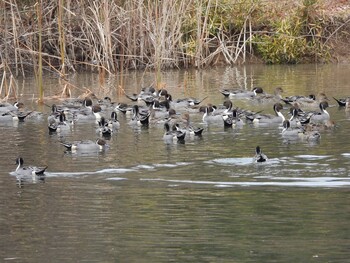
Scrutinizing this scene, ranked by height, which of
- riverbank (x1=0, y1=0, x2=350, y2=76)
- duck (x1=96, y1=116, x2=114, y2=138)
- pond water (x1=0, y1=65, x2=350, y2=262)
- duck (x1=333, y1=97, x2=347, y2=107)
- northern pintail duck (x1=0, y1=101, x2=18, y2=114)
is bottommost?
pond water (x1=0, y1=65, x2=350, y2=262)

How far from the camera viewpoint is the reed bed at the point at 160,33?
30969 millimetres

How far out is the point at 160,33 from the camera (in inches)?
1180

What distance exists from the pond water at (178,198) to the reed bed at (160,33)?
8146mm

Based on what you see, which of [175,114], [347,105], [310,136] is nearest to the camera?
[310,136]

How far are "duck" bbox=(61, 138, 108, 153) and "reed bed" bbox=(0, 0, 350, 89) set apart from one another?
930 centimetres

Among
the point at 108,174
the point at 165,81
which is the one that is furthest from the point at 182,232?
the point at 165,81

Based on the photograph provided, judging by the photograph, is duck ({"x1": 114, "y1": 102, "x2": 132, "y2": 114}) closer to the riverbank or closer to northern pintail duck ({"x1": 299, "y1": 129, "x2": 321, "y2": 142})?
the riverbank

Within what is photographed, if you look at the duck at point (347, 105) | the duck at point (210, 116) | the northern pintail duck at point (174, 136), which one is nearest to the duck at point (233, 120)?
the duck at point (210, 116)

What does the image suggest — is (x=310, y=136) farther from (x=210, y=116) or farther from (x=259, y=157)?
(x=210, y=116)

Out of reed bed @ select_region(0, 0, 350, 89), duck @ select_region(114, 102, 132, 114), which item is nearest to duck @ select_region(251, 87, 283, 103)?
reed bed @ select_region(0, 0, 350, 89)

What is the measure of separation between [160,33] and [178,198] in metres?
15.6

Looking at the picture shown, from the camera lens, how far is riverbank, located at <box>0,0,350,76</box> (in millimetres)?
31031

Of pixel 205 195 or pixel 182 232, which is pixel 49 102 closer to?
pixel 205 195

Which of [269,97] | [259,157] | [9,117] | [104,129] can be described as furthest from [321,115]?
[9,117]
